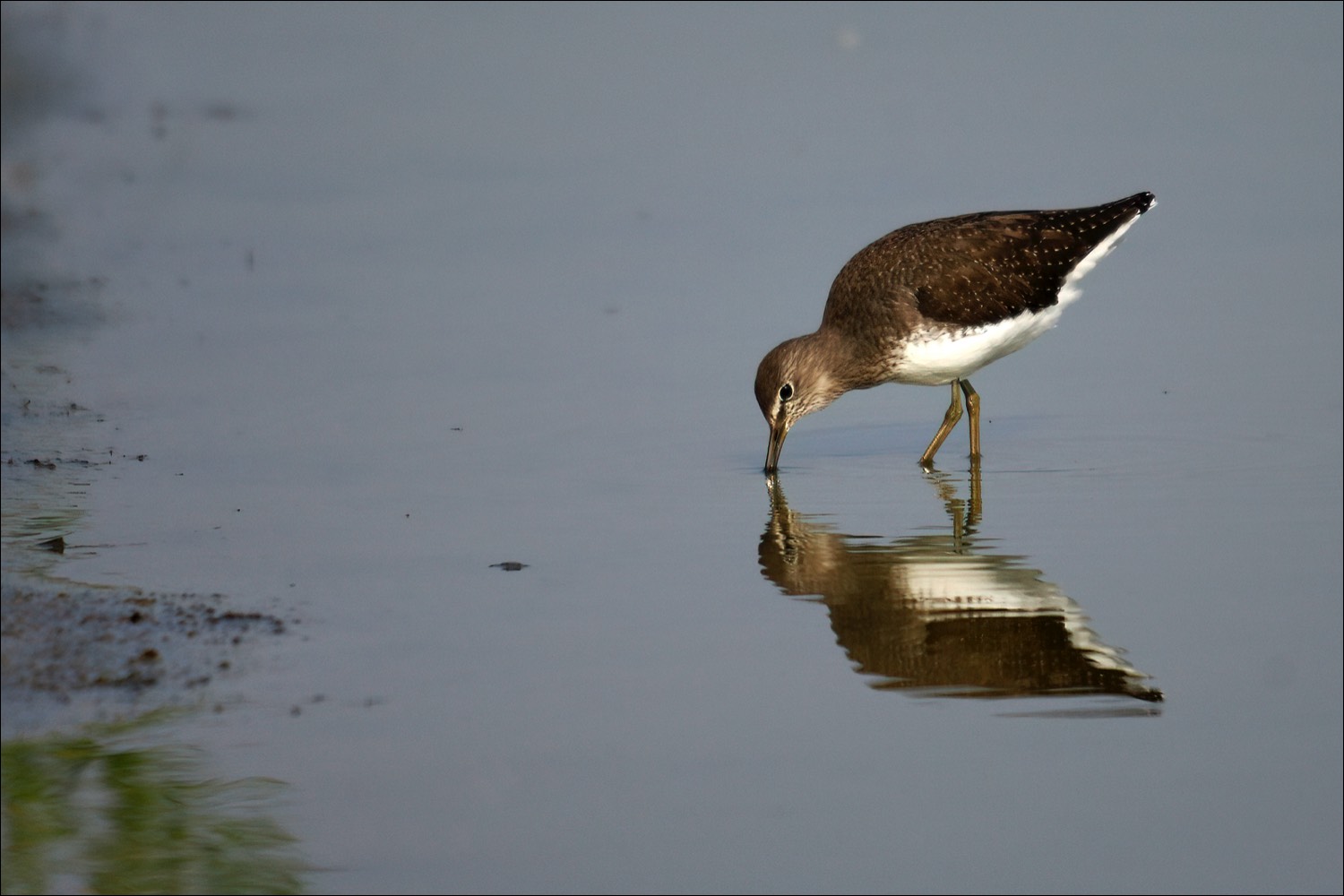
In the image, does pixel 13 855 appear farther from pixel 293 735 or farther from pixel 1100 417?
pixel 1100 417

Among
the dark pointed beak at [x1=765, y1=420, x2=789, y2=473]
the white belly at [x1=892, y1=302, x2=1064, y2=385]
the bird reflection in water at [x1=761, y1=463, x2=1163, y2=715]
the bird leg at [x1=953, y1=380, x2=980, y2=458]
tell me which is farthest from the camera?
the bird leg at [x1=953, y1=380, x2=980, y2=458]

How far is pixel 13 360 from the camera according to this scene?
33.8 feet

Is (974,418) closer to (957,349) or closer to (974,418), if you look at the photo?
(974,418)

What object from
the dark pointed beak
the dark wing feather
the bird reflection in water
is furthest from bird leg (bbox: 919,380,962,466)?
the bird reflection in water

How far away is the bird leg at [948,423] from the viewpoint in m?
9.06

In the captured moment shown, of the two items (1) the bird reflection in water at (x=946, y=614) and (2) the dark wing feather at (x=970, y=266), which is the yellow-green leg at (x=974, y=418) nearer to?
(2) the dark wing feather at (x=970, y=266)

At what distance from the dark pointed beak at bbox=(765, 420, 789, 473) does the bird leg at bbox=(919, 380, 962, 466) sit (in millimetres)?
744

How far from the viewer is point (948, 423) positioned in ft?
30.9

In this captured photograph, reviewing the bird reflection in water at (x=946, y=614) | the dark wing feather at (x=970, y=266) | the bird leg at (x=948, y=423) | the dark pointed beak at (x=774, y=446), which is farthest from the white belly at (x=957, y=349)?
the bird reflection in water at (x=946, y=614)

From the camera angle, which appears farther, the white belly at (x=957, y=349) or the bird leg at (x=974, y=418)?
the bird leg at (x=974, y=418)

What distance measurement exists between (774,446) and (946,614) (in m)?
2.83

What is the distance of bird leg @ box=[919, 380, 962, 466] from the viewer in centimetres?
906

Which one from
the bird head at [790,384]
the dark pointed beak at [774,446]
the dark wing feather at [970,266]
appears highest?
the dark wing feather at [970,266]

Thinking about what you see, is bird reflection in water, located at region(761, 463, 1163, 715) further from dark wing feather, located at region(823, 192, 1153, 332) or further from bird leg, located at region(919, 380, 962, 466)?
dark wing feather, located at region(823, 192, 1153, 332)
